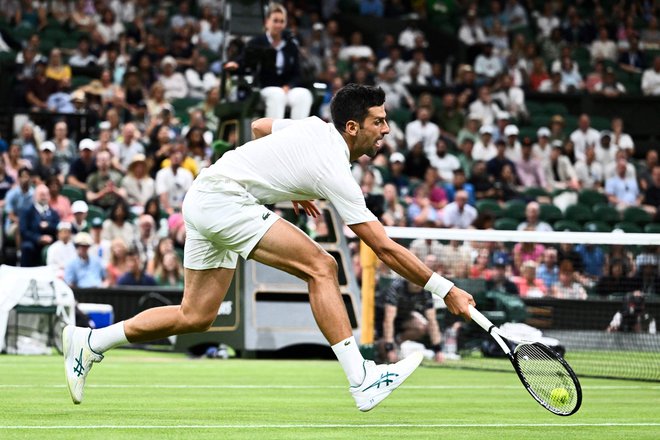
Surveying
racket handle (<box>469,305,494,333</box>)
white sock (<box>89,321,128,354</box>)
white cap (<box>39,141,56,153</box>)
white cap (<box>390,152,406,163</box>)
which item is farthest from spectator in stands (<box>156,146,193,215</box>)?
racket handle (<box>469,305,494,333</box>)

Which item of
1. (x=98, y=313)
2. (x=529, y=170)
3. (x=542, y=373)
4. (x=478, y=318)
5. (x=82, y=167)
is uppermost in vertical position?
(x=478, y=318)

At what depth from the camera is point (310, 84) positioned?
14922 mm

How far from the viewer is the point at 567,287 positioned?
634 inches

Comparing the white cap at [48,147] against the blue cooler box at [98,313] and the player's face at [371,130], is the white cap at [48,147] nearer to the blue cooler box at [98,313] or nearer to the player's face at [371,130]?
the blue cooler box at [98,313]

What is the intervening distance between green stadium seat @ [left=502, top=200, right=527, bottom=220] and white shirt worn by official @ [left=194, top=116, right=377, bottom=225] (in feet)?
48.2

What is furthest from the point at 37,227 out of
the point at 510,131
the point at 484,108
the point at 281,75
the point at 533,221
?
the point at 484,108

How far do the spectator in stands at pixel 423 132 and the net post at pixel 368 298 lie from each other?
32.2 ft

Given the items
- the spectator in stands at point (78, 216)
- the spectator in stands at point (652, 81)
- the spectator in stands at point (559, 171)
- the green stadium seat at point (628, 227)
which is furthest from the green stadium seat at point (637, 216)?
the spectator in stands at point (78, 216)

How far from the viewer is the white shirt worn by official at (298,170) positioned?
712 cm

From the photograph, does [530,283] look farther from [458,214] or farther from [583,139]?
[583,139]

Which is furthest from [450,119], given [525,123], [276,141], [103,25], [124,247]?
[276,141]

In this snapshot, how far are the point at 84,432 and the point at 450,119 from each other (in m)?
18.8

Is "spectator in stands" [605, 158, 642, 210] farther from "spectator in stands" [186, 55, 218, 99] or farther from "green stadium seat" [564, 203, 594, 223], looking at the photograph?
"spectator in stands" [186, 55, 218, 99]

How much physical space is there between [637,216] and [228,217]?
16640mm
